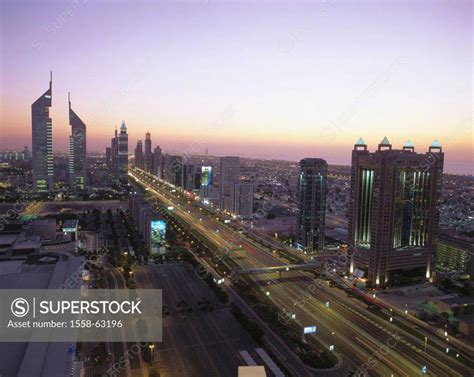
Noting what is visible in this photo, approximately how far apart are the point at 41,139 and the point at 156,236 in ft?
129

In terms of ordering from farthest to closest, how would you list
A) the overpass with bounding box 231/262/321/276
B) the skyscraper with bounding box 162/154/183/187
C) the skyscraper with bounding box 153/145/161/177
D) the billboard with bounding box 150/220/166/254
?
the skyscraper with bounding box 153/145/161/177 < the skyscraper with bounding box 162/154/183/187 < the billboard with bounding box 150/220/166/254 < the overpass with bounding box 231/262/321/276

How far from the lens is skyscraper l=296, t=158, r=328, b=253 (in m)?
29.7

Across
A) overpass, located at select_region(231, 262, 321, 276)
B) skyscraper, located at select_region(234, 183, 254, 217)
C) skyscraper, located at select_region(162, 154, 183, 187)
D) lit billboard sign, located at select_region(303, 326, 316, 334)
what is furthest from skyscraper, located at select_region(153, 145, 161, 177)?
lit billboard sign, located at select_region(303, 326, 316, 334)

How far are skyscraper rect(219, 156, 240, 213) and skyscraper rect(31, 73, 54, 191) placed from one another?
26.9m

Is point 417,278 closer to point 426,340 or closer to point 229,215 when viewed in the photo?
point 426,340

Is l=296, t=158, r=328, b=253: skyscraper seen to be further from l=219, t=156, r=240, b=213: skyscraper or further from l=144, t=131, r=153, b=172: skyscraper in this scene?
l=144, t=131, r=153, b=172: skyscraper

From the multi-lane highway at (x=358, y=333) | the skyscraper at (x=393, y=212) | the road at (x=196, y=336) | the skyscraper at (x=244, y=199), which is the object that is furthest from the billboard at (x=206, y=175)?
the road at (x=196, y=336)

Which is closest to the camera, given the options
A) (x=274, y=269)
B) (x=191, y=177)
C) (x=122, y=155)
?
(x=274, y=269)

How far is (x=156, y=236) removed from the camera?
27266 mm

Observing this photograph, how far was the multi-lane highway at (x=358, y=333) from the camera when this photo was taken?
13922 millimetres

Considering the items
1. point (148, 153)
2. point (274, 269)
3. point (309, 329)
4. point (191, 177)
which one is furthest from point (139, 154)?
point (309, 329)

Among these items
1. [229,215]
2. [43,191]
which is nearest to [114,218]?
[229,215]

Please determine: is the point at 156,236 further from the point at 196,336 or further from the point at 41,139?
the point at 41,139

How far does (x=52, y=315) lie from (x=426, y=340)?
13.7 m
